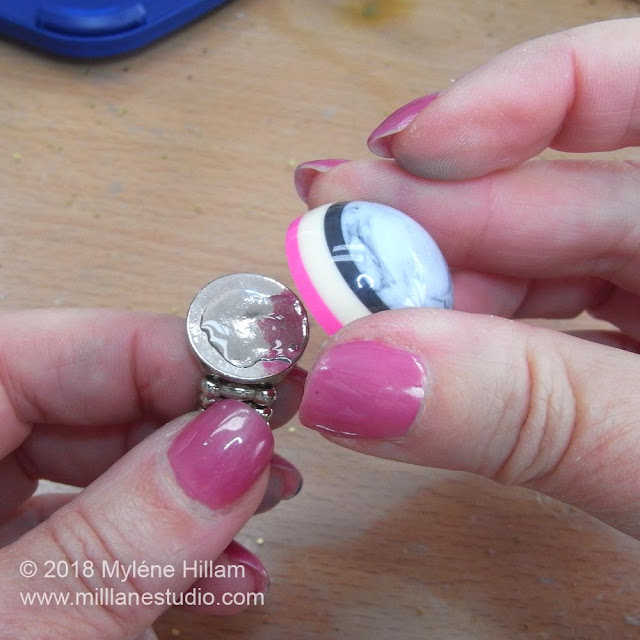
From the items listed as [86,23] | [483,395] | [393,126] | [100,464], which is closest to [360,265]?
[483,395]

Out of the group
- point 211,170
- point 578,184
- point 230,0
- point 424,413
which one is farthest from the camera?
point 230,0

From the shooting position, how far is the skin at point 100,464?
60cm

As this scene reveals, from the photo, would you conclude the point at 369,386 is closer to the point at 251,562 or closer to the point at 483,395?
the point at 483,395

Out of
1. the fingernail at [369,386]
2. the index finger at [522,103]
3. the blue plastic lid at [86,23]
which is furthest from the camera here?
the blue plastic lid at [86,23]

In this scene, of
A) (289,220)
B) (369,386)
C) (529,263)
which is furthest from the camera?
(289,220)

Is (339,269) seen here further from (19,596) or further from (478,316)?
(19,596)

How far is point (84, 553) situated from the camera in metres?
0.60

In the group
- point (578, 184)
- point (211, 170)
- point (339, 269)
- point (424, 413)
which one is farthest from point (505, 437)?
point (211, 170)

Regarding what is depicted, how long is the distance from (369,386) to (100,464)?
1.70 feet

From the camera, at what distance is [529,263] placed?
909 millimetres

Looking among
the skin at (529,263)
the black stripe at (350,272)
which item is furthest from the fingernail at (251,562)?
the black stripe at (350,272)

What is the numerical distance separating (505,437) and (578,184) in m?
0.44

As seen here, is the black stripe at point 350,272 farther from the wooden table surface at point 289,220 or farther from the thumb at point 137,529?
the wooden table surface at point 289,220

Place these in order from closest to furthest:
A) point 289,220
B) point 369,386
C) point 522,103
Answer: point 369,386
point 522,103
point 289,220
